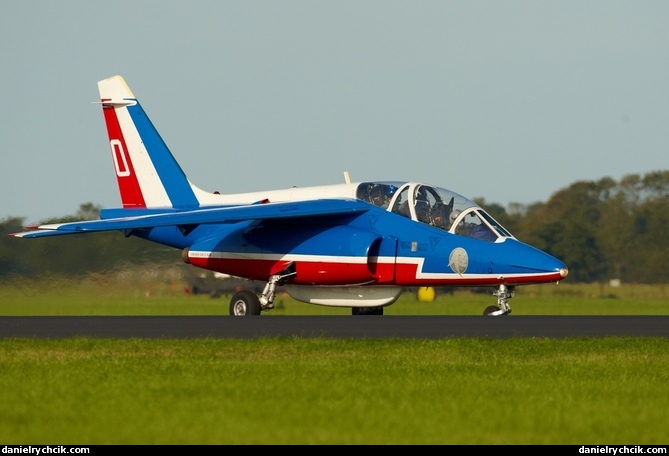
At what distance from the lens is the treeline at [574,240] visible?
25.5 m

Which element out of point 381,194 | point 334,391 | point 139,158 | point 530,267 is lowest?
point 530,267

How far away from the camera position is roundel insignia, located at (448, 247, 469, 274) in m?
21.5

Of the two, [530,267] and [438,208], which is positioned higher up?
[438,208]

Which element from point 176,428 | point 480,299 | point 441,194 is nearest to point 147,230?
point 441,194

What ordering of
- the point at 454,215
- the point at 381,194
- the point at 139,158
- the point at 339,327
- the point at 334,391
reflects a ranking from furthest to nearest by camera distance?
1. the point at 139,158
2. the point at 381,194
3. the point at 454,215
4. the point at 339,327
5. the point at 334,391

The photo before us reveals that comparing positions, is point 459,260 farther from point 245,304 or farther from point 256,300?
point 245,304

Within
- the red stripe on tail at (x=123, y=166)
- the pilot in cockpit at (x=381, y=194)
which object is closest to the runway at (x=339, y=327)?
the pilot in cockpit at (x=381, y=194)

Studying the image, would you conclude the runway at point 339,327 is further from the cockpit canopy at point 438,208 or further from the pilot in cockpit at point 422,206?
the pilot in cockpit at point 422,206

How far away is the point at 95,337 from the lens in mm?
15836

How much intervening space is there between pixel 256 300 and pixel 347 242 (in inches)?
79.3

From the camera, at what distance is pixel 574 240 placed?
37062mm

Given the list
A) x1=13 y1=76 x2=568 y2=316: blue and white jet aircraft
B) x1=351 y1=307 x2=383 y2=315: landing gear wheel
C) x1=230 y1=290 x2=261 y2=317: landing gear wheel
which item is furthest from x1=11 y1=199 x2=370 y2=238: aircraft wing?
x1=351 y1=307 x2=383 y2=315: landing gear wheel

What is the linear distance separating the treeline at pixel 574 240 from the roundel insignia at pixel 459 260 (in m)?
7.27

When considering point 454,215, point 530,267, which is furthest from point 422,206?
point 530,267
